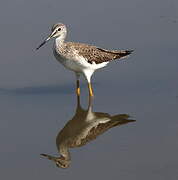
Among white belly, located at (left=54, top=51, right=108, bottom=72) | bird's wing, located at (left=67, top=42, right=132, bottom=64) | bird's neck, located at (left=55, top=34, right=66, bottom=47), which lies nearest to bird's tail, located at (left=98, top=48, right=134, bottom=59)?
bird's wing, located at (left=67, top=42, right=132, bottom=64)

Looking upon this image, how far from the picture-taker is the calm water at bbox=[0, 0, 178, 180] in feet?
32.0

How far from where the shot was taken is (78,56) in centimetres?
1284

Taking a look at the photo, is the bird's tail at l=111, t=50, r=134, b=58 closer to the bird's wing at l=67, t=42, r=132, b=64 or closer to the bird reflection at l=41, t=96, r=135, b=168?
the bird's wing at l=67, t=42, r=132, b=64

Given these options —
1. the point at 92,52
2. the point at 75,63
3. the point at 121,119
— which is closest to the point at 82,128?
the point at 121,119

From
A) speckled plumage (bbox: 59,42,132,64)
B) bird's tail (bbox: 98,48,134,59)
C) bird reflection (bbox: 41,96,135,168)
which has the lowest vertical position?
bird reflection (bbox: 41,96,135,168)

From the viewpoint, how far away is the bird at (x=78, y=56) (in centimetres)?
1280

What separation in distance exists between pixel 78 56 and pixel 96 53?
1.62ft

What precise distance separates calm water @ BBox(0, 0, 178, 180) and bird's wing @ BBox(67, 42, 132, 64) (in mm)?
330

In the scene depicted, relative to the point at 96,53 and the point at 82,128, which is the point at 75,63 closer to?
the point at 96,53

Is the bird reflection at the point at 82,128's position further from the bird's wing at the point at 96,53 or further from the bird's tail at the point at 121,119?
the bird's wing at the point at 96,53

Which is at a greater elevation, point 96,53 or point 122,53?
point 122,53

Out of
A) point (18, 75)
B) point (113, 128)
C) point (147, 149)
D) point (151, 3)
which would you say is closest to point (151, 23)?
point (151, 3)

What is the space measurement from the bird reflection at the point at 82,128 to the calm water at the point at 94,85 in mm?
97

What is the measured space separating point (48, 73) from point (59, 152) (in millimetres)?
3743
